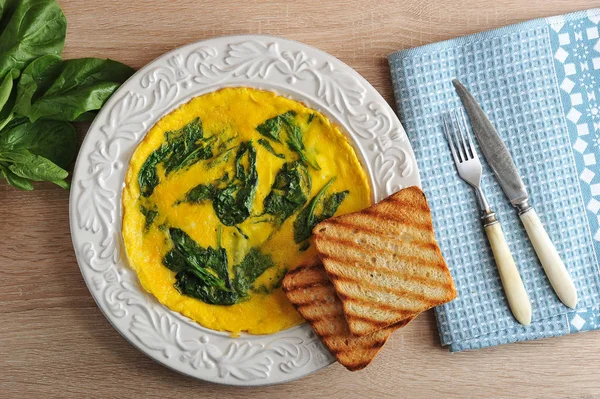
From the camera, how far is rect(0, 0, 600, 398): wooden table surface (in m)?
3.03

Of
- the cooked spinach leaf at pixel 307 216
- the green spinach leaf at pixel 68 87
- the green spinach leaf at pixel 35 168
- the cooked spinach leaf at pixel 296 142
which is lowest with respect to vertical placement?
the cooked spinach leaf at pixel 307 216

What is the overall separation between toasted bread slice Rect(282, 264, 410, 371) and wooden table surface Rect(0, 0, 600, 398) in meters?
0.30

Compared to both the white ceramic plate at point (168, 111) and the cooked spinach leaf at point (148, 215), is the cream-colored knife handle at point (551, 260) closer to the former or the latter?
the white ceramic plate at point (168, 111)

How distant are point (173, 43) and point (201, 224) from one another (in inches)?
38.2

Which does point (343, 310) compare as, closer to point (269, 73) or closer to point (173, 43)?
point (269, 73)

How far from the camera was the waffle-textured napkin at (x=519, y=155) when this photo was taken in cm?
299

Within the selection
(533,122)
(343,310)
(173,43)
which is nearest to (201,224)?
(343,310)

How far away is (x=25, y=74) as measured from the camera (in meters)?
2.84

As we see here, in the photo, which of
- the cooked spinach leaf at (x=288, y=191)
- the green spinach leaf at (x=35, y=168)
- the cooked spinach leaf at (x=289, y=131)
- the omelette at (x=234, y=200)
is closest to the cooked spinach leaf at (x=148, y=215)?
the omelette at (x=234, y=200)

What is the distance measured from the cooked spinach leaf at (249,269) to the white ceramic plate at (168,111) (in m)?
0.24

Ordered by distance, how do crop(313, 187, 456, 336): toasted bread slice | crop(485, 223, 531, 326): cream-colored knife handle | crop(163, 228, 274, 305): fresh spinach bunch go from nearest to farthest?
crop(313, 187, 456, 336): toasted bread slice → crop(163, 228, 274, 305): fresh spinach bunch → crop(485, 223, 531, 326): cream-colored knife handle

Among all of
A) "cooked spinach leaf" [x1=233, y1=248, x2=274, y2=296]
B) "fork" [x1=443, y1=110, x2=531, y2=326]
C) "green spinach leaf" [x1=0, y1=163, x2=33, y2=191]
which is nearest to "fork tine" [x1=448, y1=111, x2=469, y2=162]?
"fork" [x1=443, y1=110, x2=531, y2=326]

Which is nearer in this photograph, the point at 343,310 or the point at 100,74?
the point at 343,310

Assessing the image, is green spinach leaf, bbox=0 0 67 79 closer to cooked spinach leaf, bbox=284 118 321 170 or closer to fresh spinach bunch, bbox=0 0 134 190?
fresh spinach bunch, bbox=0 0 134 190
